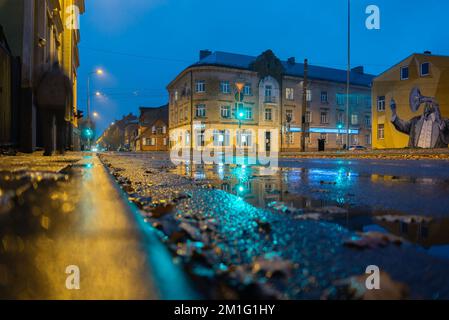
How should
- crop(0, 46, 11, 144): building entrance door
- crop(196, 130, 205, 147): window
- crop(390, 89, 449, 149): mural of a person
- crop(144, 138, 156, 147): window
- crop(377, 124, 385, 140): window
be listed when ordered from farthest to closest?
crop(144, 138, 156, 147): window → crop(196, 130, 205, 147): window → crop(377, 124, 385, 140): window → crop(390, 89, 449, 149): mural of a person → crop(0, 46, 11, 144): building entrance door

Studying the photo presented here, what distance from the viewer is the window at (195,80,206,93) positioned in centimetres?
3906

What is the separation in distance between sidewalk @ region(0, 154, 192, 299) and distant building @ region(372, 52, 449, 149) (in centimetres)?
3071

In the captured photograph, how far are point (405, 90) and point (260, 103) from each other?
59.1 feet

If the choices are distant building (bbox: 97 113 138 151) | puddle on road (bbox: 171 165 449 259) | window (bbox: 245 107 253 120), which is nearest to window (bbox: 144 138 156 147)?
window (bbox: 245 107 253 120)

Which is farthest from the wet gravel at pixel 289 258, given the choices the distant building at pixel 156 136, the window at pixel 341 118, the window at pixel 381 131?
the distant building at pixel 156 136

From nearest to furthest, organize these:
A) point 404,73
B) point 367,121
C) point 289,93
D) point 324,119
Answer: point 404,73, point 289,93, point 324,119, point 367,121

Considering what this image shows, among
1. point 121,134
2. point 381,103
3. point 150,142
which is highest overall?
point 121,134

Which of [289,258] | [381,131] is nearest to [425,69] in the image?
[381,131]

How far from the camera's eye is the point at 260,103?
41406 millimetres

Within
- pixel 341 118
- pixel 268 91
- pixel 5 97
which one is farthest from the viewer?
pixel 341 118

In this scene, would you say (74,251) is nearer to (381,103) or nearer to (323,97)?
(381,103)

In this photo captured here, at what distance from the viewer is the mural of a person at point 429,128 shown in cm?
2594

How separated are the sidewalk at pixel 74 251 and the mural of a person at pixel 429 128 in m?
29.9

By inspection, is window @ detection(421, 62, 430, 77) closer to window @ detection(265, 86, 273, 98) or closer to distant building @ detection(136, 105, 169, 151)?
window @ detection(265, 86, 273, 98)
